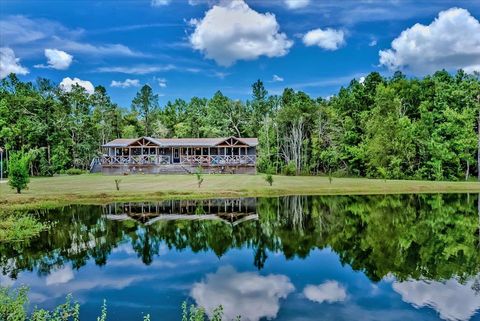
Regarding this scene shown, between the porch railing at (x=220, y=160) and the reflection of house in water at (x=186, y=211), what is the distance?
997 inches

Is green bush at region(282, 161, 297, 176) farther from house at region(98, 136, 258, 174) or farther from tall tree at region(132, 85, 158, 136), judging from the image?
tall tree at region(132, 85, 158, 136)

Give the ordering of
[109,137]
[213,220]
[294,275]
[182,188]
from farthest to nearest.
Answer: [109,137] < [182,188] < [213,220] < [294,275]

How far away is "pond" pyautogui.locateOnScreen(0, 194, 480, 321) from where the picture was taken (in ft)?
39.3

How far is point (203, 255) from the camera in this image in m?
17.6

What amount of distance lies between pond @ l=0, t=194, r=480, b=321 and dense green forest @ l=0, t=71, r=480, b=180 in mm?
25256

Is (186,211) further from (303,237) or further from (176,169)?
(176,169)

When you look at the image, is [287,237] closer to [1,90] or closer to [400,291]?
[400,291]

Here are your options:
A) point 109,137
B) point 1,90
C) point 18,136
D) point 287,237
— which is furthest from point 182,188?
point 109,137

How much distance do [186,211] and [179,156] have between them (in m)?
34.0

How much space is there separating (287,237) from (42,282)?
428 inches

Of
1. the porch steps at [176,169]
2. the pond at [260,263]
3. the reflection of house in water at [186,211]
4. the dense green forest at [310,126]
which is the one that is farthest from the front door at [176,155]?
the pond at [260,263]

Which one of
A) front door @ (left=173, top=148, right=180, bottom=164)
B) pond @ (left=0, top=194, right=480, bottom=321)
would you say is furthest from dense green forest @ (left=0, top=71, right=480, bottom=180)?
pond @ (left=0, top=194, right=480, bottom=321)

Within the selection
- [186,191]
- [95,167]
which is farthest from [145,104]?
[186,191]

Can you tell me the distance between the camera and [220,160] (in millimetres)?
59188
